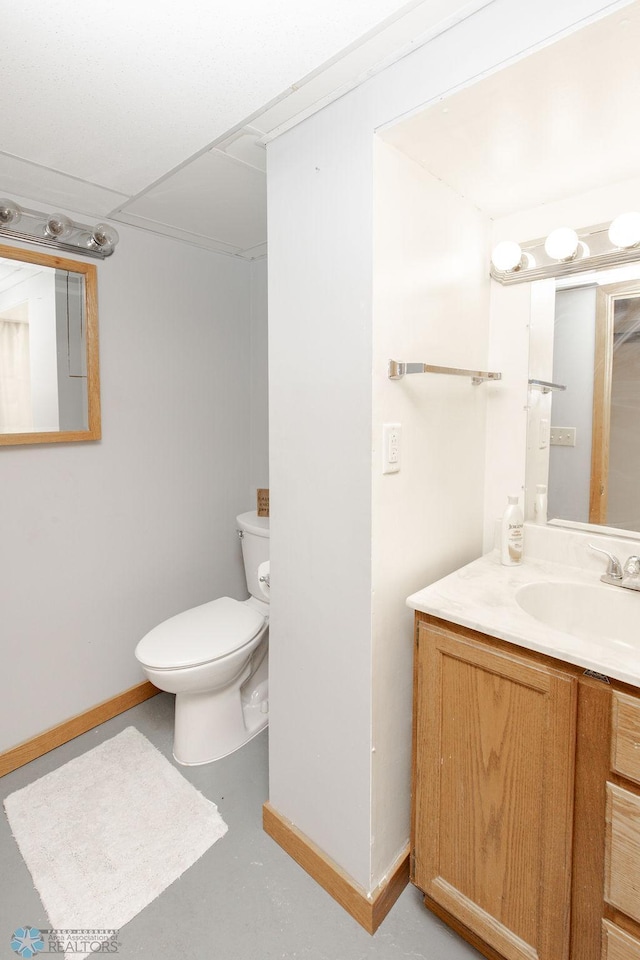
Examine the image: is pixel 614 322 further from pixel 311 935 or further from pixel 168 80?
pixel 311 935

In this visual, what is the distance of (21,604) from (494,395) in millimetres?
1935

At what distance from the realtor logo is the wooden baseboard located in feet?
2.16

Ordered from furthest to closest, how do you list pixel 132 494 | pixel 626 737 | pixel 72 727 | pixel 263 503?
1. pixel 263 503
2. pixel 132 494
3. pixel 72 727
4. pixel 626 737

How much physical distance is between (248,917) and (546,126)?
7.08 feet

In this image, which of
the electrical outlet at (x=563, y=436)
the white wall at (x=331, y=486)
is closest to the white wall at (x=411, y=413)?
the white wall at (x=331, y=486)

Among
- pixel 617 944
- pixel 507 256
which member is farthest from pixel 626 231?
pixel 617 944

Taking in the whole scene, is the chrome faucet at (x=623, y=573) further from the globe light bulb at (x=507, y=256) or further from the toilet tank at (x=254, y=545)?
the toilet tank at (x=254, y=545)

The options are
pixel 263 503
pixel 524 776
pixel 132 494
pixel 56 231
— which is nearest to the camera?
pixel 524 776

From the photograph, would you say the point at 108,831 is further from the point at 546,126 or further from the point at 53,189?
the point at 546,126

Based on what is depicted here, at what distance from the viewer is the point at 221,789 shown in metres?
1.81

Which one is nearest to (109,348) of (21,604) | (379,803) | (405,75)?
(21,604)

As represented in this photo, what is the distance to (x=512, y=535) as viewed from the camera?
154cm

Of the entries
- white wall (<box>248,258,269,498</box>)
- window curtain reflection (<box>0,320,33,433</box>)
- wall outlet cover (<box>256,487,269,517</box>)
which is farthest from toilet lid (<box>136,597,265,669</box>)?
window curtain reflection (<box>0,320,33,433</box>)

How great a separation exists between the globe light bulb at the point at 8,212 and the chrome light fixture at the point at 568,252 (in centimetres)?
162
